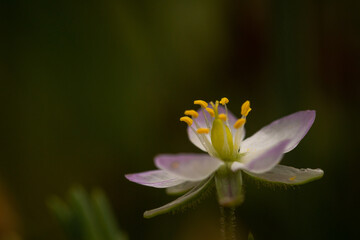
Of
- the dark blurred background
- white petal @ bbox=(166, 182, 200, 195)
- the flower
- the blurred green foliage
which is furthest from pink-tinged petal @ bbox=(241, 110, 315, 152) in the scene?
the dark blurred background

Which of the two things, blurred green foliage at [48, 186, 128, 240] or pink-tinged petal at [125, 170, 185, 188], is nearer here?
pink-tinged petal at [125, 170, 185, 188]

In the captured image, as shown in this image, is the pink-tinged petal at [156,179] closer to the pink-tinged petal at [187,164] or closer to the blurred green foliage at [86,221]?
the pink-tinged petal at [187,164]

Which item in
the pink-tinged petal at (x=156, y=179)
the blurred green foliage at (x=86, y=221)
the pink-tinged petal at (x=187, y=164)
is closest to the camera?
the pink-tinged petal at (x=187, y=164)

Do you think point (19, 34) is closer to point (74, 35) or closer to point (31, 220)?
point (74, 35)

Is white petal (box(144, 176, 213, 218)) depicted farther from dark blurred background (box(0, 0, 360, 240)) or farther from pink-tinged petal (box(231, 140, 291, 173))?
dark blurred background (box(0, 0, 360, 240))

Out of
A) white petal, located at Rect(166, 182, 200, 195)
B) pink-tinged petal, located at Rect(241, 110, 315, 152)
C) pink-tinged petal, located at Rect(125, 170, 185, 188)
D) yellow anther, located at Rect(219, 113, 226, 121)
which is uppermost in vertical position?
yellow anther, located at Rect(219, 113, 226, 121)

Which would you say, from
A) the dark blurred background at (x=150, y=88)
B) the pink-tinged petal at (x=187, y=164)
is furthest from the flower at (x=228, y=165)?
the dark blurred background at (x=150, y=88)

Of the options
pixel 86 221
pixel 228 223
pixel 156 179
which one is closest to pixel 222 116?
pixel 156 179

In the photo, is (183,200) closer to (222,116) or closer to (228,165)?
(228,165)

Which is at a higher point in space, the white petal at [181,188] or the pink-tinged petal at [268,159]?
the pink-tinged petal at [268,159]
